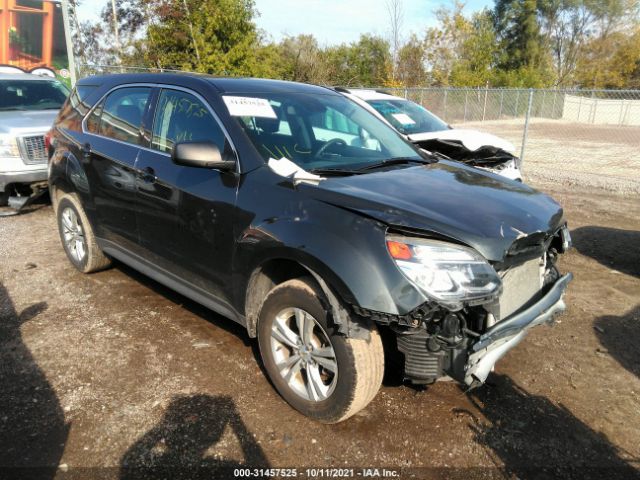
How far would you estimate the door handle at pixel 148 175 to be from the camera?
137 inches

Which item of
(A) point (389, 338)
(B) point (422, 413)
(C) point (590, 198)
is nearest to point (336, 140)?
(A) point (389, 338)

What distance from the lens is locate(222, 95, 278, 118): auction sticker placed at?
125 inches

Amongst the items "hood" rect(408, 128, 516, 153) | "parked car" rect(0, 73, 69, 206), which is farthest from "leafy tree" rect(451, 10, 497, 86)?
"parked car" rect(0, 73, 69, 206)

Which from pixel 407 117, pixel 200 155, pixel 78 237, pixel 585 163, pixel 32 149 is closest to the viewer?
pixel 200 155

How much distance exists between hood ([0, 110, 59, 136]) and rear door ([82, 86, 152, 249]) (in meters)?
3.51

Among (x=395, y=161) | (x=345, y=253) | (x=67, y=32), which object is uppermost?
(x=67, y=32)

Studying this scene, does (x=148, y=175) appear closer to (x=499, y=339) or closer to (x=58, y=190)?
(x=58, y=190)

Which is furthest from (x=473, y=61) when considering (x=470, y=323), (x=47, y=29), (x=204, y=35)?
(x=470, y=323)

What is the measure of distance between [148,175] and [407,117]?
5.84m

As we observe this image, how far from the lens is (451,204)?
2.66m

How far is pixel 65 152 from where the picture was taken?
461 cm

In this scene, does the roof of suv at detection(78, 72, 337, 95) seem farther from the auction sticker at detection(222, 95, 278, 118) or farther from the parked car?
the parked car

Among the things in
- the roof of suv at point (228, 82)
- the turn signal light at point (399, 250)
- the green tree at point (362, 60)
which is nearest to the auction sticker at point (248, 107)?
the roof of suv at point (228, 82)

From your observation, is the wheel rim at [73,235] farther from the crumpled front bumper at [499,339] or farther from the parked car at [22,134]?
the crumpled front bumper at [499,339]
